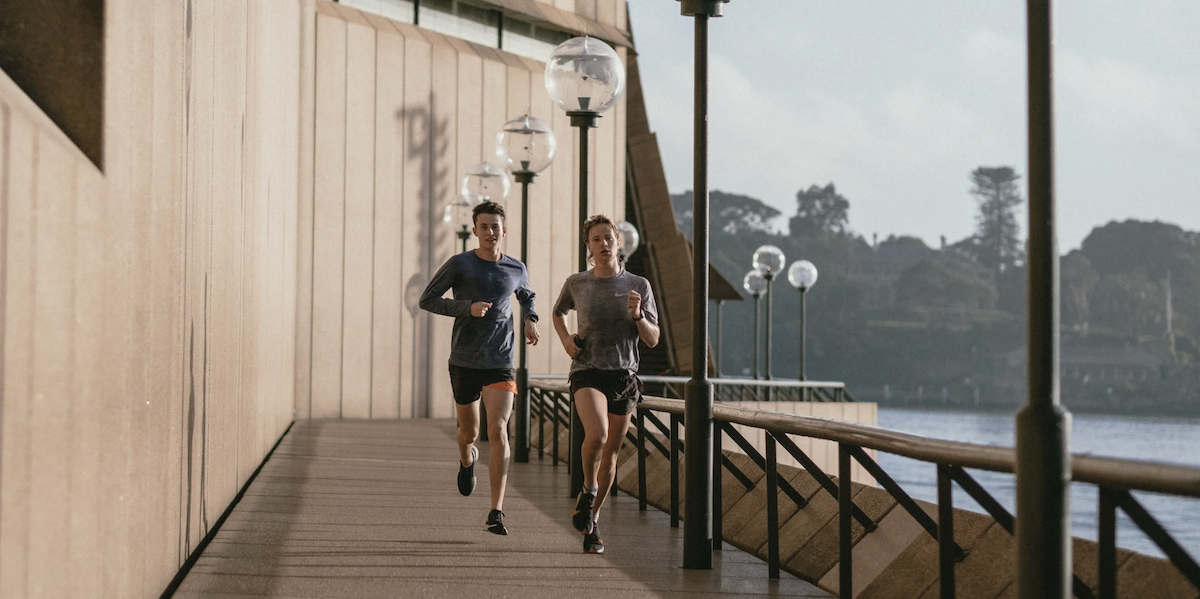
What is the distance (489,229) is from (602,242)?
893mm

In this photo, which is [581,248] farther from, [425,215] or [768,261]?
[768,261]

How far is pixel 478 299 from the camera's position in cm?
739

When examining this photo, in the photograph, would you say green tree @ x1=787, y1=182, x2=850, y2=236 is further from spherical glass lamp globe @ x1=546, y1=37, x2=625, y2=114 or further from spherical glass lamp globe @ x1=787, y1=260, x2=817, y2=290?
spherical glass lamp globe @ x1=546, y1=37, x2=625, y2=114

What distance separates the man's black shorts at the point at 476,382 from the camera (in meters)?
7.44

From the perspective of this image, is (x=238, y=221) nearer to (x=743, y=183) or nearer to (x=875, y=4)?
(x=743, y=183)

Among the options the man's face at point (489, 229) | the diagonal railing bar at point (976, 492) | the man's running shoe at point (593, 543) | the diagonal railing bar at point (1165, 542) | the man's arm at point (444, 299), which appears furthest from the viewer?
the man's face at point (489, 229)

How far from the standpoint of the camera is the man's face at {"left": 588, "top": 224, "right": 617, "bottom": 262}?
6.79 m

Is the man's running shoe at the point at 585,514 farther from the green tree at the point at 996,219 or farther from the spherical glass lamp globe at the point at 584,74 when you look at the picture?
the green tree at the point at 996,219

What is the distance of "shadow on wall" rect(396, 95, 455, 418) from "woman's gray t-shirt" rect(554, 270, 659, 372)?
15.7m

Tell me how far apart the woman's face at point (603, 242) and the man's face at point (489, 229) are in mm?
764

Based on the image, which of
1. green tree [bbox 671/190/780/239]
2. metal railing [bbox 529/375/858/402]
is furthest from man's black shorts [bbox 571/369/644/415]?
green tree [bbox 671/190/780/239]

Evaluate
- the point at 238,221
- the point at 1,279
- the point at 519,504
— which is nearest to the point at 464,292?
the point at 238,221

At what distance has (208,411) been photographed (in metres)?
6.43

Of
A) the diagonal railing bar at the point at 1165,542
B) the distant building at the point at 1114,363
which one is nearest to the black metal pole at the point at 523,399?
the diagonal railing bar at the point at 1165,542
